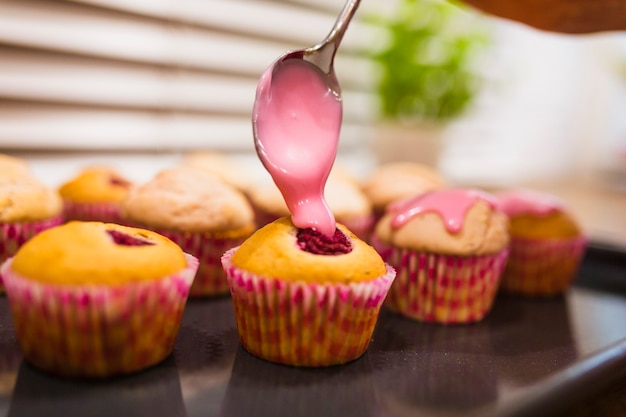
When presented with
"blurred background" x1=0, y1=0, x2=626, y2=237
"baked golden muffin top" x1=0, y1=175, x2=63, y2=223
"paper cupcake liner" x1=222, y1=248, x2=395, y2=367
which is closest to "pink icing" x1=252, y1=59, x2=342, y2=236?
"paper cupcake liner" x1=222, y1=248, x2=395, y2=367

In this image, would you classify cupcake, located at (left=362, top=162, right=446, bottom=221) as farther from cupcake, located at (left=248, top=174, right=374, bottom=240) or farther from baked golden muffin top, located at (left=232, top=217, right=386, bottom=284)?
baked golden muffin top, located at (left=232, top=217, right=386, bottom=284)

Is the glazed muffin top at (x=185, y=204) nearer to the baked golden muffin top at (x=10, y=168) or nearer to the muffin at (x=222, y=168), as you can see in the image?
the baked golden muffin top at (x=10, y=168)

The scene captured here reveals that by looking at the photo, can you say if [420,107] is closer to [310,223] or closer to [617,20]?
[617,20]

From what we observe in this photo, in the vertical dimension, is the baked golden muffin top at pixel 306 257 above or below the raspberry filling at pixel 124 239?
below

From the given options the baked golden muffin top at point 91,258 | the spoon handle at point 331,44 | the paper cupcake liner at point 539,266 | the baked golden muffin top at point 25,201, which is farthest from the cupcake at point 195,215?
the paper cupcake liner at point 539,266

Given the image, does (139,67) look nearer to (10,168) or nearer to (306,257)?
(10,168)

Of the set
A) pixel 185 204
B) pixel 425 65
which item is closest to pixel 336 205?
pixel 185 204

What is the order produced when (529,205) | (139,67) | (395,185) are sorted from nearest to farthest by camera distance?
1. (529,205)
2. (395,185)
3. (139,67)
